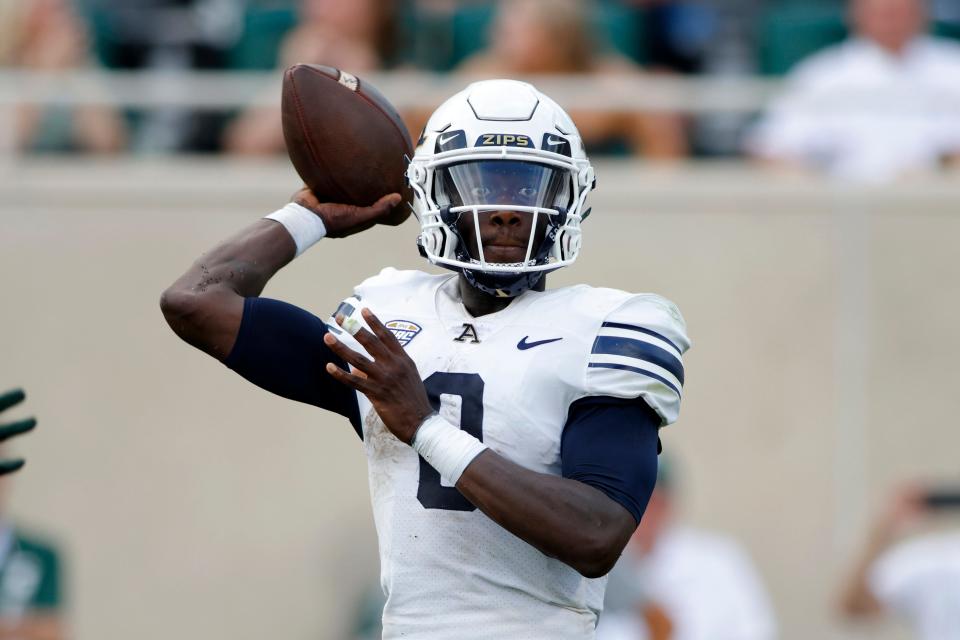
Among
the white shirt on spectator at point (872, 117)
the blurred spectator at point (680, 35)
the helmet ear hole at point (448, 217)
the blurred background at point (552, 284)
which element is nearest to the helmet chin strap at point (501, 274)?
the helmet ear hole at point (448, 217)

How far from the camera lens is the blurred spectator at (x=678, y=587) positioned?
17.5 ft

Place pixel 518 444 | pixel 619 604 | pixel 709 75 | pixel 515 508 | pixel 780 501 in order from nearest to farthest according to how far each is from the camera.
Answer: pixel 515 508 → pixel 518 444 → pixel 619 604 → pixel 780 501 → pixel 709 75

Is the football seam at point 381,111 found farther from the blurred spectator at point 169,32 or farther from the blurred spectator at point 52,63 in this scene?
the blurred spectator at point 169,32

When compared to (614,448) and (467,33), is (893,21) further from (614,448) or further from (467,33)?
(614,448)

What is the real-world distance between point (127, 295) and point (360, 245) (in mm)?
1002

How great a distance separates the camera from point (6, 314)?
669cm

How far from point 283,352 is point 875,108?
413cm

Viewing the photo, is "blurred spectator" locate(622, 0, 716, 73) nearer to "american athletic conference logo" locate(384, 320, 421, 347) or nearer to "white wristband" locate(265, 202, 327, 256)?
"white wristband" locate(265, 202, 327, 256)

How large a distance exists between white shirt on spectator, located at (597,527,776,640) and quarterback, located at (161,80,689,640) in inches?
104

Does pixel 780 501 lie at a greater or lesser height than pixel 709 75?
lesser

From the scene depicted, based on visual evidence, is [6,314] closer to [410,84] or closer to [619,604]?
[410,84]

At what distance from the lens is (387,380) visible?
2689 millimetres

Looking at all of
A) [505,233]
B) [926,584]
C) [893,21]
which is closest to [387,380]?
[505,233]

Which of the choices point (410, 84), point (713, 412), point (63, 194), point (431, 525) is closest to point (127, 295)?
point (63, 194)
